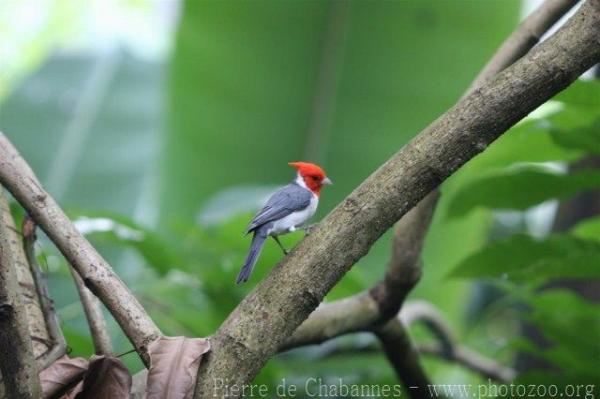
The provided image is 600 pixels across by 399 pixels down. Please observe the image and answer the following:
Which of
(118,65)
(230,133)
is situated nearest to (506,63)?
(230,133)

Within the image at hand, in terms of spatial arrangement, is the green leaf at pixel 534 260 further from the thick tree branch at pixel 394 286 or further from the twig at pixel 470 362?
the twig at pixel 470 362

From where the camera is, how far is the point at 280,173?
4.42 metres

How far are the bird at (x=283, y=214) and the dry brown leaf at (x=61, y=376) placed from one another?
0.54 metres

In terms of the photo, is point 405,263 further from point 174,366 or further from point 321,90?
point 321,90

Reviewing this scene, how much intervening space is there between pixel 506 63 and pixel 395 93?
6.87ft

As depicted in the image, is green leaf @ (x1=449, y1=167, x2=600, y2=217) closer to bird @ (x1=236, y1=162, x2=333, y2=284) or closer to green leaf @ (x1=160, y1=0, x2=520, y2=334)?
bird @ (x1=236, y1=162, x2=333, y2=284)

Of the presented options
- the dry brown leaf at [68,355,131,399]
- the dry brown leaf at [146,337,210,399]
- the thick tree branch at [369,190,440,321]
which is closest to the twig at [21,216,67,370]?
the dry brown leaf at [68,355,131,399]

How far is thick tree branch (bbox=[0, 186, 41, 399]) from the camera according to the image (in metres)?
1.53

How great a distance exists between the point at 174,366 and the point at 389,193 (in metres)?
0.53

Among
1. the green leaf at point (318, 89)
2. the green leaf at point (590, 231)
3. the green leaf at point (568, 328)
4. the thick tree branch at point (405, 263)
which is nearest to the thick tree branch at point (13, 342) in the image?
the thick tree branch at point (405, 263)

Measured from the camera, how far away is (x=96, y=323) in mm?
1921

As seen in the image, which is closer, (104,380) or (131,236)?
(104,380)

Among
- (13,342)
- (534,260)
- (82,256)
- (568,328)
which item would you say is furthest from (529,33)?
(13,342)

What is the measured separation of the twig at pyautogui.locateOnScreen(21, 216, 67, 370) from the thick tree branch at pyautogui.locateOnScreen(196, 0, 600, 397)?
0.43 meters
